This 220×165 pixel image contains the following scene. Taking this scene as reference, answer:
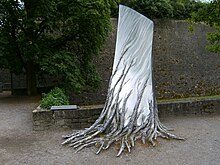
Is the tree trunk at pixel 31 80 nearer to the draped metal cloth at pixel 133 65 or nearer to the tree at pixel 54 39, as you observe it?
the tree at pixel 54 39

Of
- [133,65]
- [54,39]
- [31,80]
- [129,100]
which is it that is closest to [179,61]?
[54,39]

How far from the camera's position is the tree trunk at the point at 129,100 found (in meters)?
4.18

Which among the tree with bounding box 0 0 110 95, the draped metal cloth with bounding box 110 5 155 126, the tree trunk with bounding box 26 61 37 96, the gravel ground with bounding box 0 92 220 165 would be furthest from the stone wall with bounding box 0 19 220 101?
the gravel ground with bounding box 0 92 220 165

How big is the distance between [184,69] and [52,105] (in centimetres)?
927

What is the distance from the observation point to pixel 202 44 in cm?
1361

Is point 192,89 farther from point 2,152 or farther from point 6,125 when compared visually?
point 2,152

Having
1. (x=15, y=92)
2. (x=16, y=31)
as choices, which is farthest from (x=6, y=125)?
(x=15, y=92)

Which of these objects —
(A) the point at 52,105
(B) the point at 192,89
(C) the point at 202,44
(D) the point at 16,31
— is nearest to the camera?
(A) the point at 52,105

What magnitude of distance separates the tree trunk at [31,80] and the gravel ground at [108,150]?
449 centimetres

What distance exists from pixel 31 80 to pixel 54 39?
1.87 meters

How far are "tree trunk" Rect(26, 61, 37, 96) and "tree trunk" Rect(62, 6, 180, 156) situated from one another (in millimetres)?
4962

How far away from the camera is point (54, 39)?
9.13 metres

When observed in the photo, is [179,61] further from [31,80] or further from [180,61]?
[31,80]

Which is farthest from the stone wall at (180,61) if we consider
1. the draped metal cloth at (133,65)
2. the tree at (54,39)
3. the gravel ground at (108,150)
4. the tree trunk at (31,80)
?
the gravel ground at (108,150)
